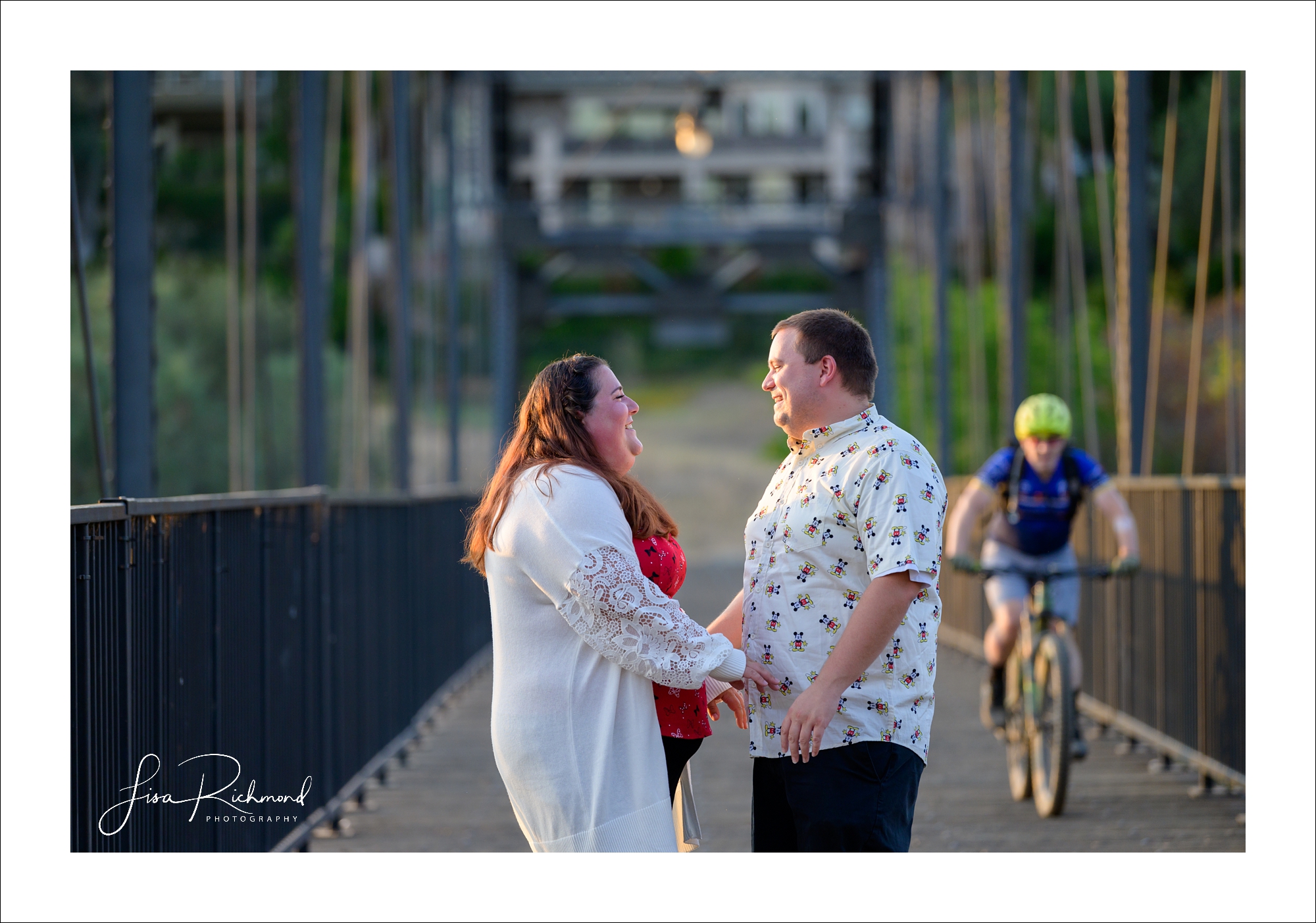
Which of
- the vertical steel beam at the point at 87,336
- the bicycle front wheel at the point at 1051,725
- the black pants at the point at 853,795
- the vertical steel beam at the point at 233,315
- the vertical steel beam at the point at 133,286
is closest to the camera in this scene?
the black pants at the point at 853,795

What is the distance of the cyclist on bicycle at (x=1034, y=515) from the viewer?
6559mm

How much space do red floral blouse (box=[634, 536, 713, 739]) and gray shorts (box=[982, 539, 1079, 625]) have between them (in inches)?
150

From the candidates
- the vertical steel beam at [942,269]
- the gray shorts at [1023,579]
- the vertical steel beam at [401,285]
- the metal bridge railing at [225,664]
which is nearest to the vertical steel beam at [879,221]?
the vertical steel beam at [942,269]

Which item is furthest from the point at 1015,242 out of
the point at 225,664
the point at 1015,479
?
the point at 225,664

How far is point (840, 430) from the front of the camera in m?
3.31

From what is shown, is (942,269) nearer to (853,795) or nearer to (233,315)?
(233,315)

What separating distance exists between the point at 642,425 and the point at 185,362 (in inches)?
1003

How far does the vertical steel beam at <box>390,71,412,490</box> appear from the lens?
1195 centimetres

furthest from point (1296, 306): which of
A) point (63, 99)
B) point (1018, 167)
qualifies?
point (1018, 167)

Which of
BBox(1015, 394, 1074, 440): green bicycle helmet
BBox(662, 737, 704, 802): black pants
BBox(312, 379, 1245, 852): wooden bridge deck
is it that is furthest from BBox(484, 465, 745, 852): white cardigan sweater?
BBox(1015, 394, 1074, 440): green bicycle helmet

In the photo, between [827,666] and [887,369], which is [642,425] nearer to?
[887,369]

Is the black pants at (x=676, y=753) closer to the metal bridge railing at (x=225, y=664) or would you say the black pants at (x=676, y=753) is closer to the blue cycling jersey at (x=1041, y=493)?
the metal bridge railing at (x=225, y=664)

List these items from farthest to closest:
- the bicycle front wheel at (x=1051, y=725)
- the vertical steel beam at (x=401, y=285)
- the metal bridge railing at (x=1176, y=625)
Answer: the vertical steel beam at (x=401, y=285) → the metal bridge railing at (x=1176, y=625) → the bicycle front wheel at (x=1051, y=725)

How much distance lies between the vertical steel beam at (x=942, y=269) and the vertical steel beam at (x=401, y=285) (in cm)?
567
